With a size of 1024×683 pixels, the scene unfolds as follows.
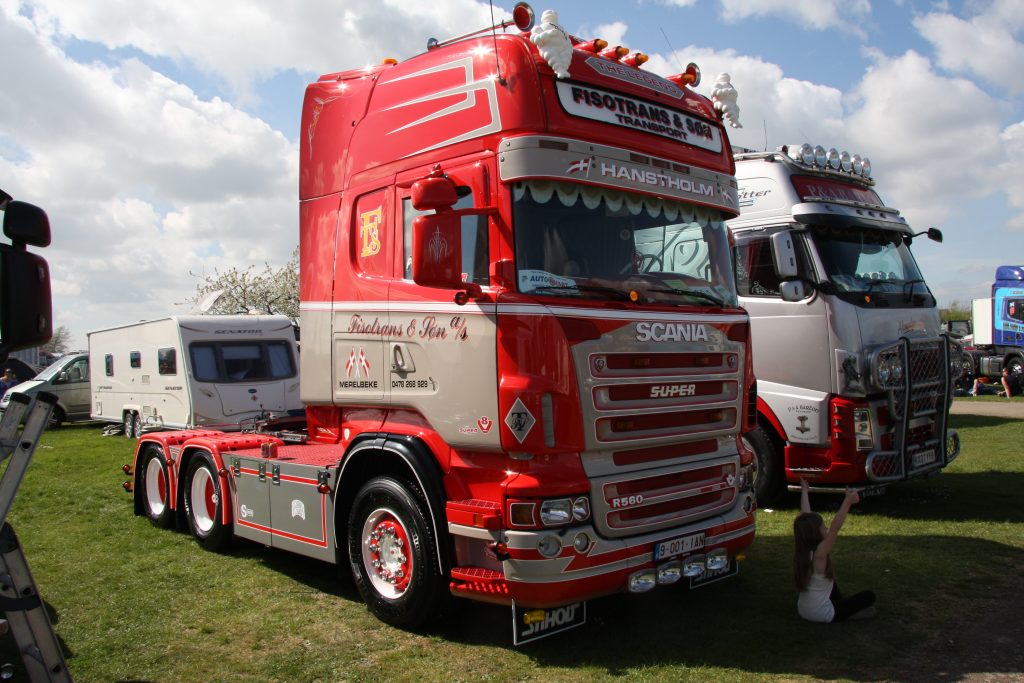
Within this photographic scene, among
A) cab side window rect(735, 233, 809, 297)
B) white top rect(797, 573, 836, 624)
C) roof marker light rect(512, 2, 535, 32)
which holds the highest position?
roof marker light rect(512, 2, 535, 32)

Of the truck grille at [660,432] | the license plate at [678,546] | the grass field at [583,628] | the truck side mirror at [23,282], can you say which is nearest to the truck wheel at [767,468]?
the grass field at [583,628]

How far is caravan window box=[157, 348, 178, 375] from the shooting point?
1516cm

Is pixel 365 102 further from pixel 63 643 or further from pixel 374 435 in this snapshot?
pixel 63 643

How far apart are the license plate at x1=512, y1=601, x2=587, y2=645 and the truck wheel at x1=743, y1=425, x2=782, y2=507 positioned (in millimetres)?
3995

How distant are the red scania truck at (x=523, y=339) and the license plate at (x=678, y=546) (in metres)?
0.01

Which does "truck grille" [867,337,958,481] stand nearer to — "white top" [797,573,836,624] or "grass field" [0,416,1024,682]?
"grass field" [0,416,1024,682]

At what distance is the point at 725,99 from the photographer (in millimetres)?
6434

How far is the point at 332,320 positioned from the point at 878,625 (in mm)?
4345

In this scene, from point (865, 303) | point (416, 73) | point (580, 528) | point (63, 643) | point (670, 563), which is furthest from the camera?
point (865, 303)

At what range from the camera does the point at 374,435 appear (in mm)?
5453

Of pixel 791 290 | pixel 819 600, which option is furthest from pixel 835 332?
pixel 819 600

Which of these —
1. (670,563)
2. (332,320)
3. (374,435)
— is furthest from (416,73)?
(670,563)

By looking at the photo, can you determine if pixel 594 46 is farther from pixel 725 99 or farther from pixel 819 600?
pixel 819 600

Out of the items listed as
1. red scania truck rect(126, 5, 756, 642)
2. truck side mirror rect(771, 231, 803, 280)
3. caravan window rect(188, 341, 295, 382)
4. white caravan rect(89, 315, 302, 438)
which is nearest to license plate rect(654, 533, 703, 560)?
red scania truck rect(126, 5, 756, 642)
